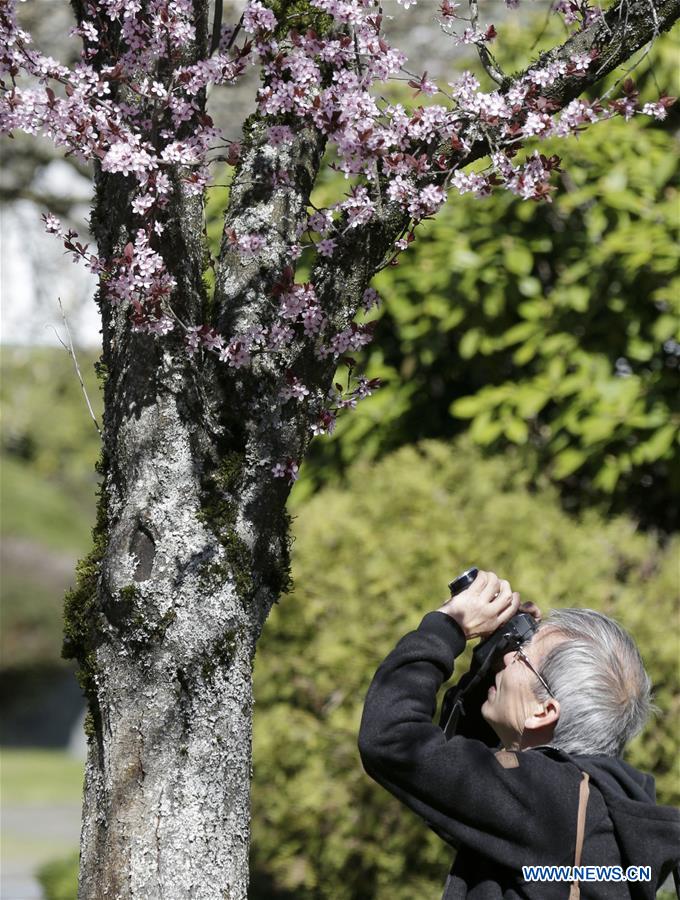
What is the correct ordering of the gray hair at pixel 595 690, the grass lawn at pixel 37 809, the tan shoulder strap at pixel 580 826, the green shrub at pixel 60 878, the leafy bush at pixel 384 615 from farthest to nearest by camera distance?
the grass lawn at pixel 37 809, the green shrub at pixel 60 878, the leafy bush at pixel 384 615, the gray hair at pixel 595 690, the tan shoulder strap at pixel 580 826

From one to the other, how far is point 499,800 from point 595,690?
0.30 m

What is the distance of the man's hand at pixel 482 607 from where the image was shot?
2.15m

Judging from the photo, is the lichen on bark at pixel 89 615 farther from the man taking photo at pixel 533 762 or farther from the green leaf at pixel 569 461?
the green leaf at pixel 569 461

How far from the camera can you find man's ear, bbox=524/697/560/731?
2080 millimetres

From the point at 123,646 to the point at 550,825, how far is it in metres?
0.89

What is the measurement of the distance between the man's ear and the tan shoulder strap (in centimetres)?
13

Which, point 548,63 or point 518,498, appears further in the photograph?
point 518,498

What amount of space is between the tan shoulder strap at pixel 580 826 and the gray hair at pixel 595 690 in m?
0.12

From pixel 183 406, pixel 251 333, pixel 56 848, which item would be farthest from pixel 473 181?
pixel 56 848

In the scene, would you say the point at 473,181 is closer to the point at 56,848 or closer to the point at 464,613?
the point at 464,613

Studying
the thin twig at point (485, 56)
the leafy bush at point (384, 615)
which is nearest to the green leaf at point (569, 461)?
the leafy bush at point (384, 615)

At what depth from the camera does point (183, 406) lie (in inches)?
87.9

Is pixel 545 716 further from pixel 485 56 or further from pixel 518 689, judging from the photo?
pixel 485 56

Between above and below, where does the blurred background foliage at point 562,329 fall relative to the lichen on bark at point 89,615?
above
